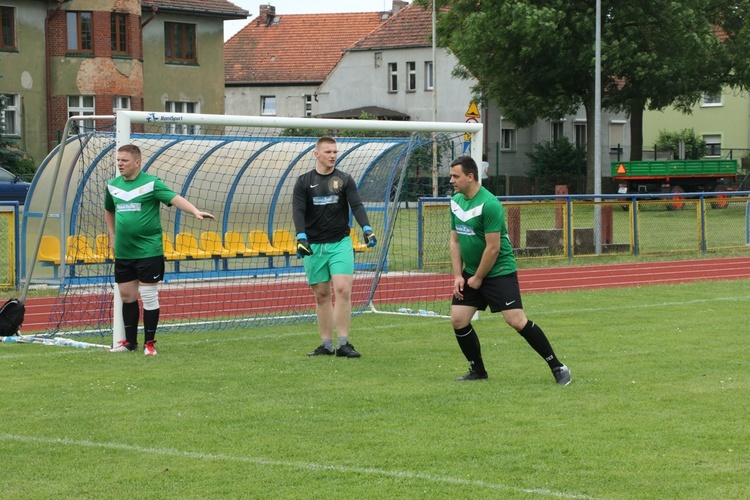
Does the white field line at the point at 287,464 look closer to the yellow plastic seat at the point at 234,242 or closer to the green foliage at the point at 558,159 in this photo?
the yellow plastic seat at the point at 234,242

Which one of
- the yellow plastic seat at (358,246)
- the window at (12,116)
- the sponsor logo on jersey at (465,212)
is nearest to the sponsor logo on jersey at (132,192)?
the sponsor logo on jersey at (465,212)

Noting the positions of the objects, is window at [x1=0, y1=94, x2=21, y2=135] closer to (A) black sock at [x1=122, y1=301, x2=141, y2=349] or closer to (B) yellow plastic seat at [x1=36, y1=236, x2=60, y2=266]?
(B) yellow plastic seat at [x1=36, y1=236, x2=60, y2=266]

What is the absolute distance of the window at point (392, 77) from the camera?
60.2 meters

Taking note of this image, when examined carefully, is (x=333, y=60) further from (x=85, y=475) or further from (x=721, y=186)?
(x=85, y=475)

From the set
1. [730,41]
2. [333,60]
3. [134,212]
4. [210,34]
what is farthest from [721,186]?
[134,212]

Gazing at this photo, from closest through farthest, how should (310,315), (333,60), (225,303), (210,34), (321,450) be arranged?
(321,450) < (310,315) < (225,303) < (210,34) < (333,60)

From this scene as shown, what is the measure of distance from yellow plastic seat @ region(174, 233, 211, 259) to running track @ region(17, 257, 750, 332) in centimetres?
151

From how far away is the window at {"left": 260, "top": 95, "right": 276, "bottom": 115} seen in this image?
223ft

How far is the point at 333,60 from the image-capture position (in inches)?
2655

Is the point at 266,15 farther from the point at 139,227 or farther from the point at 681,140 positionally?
the point at 139,227

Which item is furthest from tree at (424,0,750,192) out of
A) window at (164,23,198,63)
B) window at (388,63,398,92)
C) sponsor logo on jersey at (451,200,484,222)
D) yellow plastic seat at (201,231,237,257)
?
sponsor logo on jersey at (451,200,484,222)

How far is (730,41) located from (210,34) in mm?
20462

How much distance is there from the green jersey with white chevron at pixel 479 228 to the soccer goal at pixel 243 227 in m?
3.87

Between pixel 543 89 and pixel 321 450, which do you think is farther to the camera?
pixel 543 89
